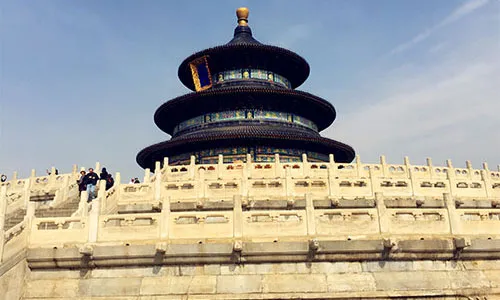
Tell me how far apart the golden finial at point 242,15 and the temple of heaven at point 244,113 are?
6.84 feet

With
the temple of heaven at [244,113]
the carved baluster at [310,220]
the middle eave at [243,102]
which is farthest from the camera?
the middle eave at [243,102]

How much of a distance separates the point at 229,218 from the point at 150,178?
7.87m

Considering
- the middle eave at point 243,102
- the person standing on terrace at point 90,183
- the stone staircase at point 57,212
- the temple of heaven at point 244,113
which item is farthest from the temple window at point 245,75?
the stone staircase at point 57,212

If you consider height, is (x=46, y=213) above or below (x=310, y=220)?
above

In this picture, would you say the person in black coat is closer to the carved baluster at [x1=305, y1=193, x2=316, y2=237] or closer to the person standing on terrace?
the person standing on terrace

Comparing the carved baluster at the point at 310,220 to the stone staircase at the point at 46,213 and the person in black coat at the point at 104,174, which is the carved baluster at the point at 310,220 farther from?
the person in black coat at the point at 104,174

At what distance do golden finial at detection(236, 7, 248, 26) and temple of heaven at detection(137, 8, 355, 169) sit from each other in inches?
82.1

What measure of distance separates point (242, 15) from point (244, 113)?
1289 cm

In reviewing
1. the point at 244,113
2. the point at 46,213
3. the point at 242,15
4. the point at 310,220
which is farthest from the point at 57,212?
the point at 242,15

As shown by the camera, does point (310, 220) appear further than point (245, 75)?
No

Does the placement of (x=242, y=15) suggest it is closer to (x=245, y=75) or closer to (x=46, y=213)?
(x=245, y=75)

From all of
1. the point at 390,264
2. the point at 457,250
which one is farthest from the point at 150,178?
the point at 457,250

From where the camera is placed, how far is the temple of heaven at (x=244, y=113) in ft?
96.0

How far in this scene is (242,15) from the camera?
4056 cm
